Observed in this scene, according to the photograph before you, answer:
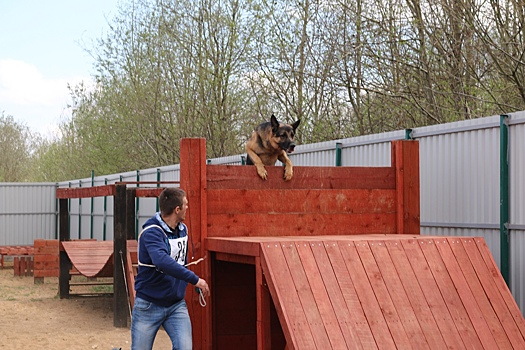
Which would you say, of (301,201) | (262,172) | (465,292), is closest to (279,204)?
(301,201)

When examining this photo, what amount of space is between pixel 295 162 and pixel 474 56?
3.52 meters

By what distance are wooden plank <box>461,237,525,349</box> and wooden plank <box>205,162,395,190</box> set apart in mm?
1490

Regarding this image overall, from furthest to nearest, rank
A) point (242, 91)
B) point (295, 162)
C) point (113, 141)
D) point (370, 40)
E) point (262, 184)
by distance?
1. point (113, 141)
2. point (242, 91)
3. point (370, 40)
4. point (295, 162)
5. point (262, 184)

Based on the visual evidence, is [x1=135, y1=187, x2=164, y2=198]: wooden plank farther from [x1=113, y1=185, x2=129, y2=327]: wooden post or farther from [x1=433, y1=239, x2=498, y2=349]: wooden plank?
[x1=433, y1=239, x2=498, y2=349]: wooden plank

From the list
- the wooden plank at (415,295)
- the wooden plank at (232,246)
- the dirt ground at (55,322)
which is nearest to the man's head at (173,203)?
the wooden plank at (232,246)

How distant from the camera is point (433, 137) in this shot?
9242mm

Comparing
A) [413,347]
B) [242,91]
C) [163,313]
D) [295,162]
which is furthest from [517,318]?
[242,91]

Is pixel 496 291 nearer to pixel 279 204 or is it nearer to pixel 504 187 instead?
pixel 504 187

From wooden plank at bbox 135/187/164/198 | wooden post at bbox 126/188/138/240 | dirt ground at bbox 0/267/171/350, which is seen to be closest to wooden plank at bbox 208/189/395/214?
dirt ground at bbox 0/267/171/350

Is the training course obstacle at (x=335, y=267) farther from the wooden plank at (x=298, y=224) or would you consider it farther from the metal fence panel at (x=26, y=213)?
the metal fence panel at (x=26, y=213)

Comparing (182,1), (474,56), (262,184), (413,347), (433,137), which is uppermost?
(182,1)

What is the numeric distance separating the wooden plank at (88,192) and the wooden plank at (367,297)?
721cm

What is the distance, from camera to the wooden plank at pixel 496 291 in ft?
21.2

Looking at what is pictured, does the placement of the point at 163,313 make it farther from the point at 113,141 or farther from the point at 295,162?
the point at 113,141
